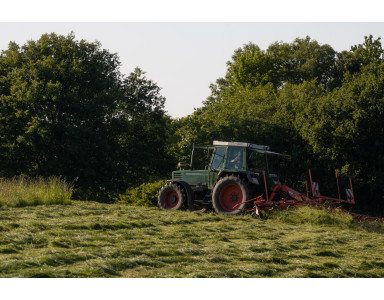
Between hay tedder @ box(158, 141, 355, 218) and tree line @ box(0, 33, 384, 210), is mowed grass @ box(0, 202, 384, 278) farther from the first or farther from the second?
tree line @ box(0, 33, 384, 210)

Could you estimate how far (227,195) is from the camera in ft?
47.5

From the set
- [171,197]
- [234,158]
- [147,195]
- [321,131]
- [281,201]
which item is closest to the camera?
[281,201]

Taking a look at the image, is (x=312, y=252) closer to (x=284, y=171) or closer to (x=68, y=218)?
(x=68, y=218)

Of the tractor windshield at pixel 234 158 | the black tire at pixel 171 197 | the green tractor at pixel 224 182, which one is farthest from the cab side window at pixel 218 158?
the black tire at pixel 171 197

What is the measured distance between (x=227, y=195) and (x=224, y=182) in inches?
17.1

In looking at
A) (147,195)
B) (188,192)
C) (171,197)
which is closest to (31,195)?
(147,195)

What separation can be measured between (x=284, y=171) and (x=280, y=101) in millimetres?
4545

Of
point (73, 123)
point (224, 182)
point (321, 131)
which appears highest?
point (73, 123)

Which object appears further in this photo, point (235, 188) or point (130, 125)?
point (130, 125)

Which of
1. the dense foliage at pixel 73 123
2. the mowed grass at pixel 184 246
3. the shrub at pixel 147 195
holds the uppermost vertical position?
the dense foliage at pixel 73 123

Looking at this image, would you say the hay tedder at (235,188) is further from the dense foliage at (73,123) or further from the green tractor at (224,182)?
the dense foliage at (73,123)

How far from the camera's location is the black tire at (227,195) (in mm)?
14172

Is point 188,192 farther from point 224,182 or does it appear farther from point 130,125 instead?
point 130,125

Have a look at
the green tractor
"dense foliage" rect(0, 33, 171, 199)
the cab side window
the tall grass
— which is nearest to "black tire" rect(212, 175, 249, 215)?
the green tractor
